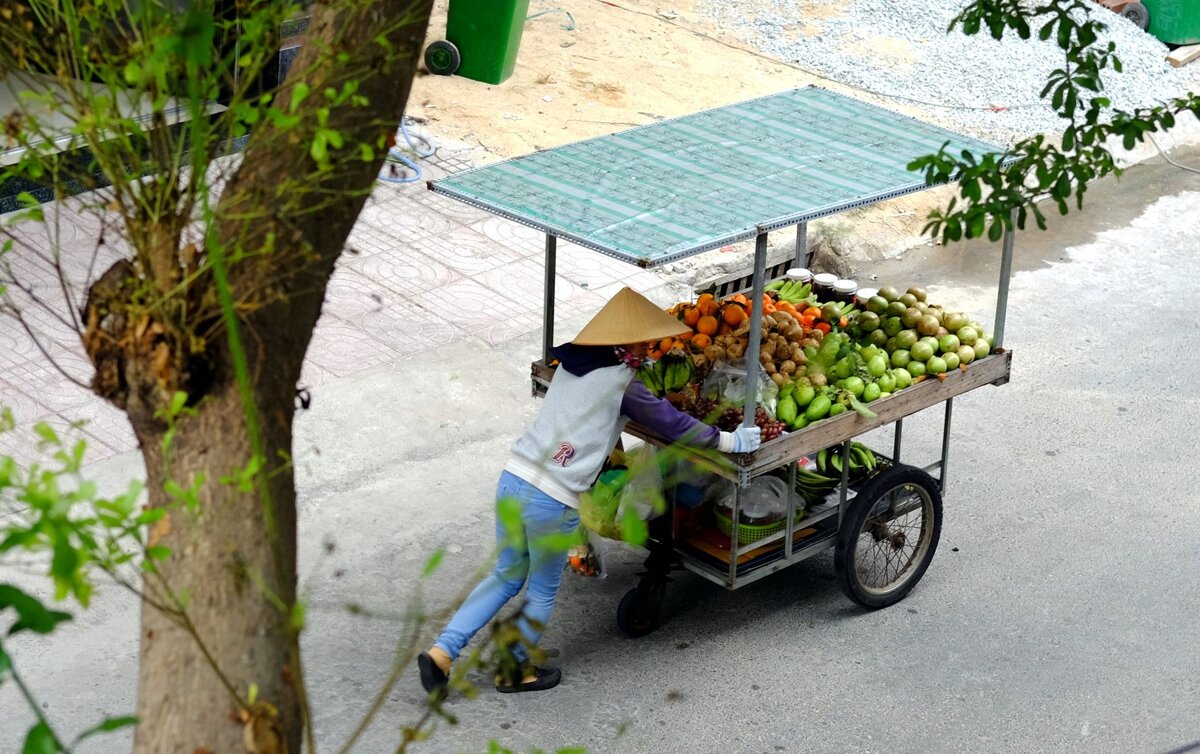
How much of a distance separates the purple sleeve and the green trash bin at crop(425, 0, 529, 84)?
6138 millimetres

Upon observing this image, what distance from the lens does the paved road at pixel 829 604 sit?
5.69 metres

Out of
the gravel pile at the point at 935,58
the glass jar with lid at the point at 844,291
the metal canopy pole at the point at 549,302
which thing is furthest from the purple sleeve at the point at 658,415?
the gravel pile at the point at 935,58

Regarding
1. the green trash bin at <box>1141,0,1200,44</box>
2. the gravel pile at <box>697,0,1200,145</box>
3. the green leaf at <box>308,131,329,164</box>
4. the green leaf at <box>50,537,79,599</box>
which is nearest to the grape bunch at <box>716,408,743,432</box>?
the green leaf at <box>308,131,329,164</box>

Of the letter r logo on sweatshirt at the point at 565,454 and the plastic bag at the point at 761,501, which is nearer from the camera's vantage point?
the letter r logo on sweatshirt at the point at 565,454

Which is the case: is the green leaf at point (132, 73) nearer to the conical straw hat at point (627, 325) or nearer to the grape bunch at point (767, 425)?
the conical straw hat at point (627, 325)

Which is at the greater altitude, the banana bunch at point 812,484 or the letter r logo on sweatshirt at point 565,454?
the letter r logo on sweatshirt at point 565,454

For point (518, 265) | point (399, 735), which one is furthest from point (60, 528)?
point (518, 265)

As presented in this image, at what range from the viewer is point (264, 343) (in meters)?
2.87

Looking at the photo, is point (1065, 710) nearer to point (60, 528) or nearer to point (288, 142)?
point (288, 142)

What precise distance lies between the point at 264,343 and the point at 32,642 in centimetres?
360

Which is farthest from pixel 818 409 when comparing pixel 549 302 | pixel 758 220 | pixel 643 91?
pixel 643 91

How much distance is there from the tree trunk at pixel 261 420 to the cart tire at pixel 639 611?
3.27 meters

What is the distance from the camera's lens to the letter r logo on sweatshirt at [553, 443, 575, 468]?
17.3 feet

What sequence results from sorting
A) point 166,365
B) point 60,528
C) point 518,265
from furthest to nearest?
point 518,265 < point 166,365 < point 60,528
